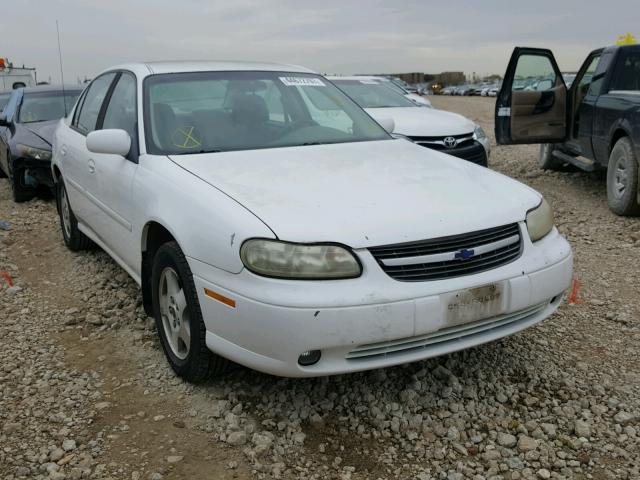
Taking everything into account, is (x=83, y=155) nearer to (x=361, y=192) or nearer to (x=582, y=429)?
(x=361, y=192)

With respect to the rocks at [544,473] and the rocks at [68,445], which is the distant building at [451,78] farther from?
the rocks at [68,445]

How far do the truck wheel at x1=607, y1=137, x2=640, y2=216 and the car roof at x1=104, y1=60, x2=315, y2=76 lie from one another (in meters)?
3.68

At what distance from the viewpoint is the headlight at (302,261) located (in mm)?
2514

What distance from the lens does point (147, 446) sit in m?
2.69

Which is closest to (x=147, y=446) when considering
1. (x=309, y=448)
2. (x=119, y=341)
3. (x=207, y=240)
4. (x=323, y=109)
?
(x=309, y=448)

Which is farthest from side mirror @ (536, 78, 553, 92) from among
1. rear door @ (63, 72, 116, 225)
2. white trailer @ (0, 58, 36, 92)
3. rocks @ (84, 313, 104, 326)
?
white trailer @ (0, 58, 36, 92)

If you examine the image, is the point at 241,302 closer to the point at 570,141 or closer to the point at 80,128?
the point at 80,128

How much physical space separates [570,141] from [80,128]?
580 cm

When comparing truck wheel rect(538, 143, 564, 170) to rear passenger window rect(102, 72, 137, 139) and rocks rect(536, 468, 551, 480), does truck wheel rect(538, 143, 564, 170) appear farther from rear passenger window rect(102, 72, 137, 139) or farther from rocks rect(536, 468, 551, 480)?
rocks rect(536, 468, 551, 480)

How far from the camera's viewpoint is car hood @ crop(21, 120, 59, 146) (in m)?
8.05

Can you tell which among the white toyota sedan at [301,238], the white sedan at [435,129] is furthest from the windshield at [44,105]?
the white toyota sedan at [301,238]

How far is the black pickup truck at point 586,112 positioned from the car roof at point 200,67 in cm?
376

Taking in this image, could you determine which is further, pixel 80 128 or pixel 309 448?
pixel 80 128

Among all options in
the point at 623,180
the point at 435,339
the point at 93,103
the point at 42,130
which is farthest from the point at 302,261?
the point at 42,130
